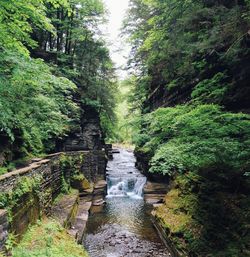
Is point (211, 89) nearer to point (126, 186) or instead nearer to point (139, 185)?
point (139, 185)

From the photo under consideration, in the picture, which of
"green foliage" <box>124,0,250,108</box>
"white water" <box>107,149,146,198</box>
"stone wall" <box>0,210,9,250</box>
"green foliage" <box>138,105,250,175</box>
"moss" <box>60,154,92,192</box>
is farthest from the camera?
"white water" <box>107,149,146,198</box>

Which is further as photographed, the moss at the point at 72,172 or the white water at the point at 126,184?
the white water at the point at 126,184

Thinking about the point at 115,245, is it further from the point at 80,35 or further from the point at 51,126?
the point at 80,35

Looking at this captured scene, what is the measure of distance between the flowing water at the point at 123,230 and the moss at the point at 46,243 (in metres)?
2.08

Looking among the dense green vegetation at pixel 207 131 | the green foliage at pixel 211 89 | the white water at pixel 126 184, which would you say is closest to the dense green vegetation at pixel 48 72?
the dense green vegetation at pixel 207 131

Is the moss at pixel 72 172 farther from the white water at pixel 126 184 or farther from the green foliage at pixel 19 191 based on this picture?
the green foliage at pixel 19 191

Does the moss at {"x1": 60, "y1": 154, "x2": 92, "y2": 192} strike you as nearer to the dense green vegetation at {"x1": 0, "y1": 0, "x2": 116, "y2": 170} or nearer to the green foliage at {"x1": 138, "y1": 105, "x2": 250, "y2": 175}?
the dense green vegetation at {"x1": 0, "y1": 0, "x2": 116, "y2": 170}

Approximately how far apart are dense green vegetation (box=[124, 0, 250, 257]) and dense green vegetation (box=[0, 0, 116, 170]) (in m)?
4.41

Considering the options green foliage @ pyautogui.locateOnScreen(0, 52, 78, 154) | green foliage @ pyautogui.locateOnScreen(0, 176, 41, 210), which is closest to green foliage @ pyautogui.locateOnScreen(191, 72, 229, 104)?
green foliage @ pyautogui.locateOnScreen(0, 52, 78, 154)

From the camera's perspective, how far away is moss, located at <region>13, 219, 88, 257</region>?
227 inches

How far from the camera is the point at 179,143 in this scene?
7.94 metres

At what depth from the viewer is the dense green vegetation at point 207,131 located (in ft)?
23.1

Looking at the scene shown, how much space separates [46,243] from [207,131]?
541 cm

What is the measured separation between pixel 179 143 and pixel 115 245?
16.3ft
